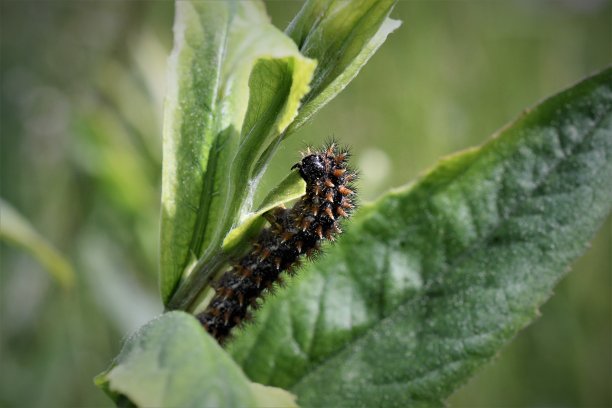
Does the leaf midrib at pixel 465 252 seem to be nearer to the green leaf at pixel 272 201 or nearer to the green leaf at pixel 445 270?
the green leaf at pixel 445 270

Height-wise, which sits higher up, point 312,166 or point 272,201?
point 272,201

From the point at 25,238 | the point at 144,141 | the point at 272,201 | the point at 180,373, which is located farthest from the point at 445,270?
the point at 144,141

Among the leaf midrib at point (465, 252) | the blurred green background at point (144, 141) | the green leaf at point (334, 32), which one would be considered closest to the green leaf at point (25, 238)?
the blurred green background at point (144, 141)

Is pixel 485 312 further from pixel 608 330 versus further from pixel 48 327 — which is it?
pixel 608 330

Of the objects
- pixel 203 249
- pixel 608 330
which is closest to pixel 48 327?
pixel 203 249

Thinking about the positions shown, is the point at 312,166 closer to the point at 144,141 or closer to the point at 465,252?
the point at 465,252

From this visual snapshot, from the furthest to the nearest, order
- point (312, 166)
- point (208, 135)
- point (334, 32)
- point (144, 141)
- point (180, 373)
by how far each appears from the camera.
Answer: point (144, 141)
point (312, 166)
point (208, 135)
point (334, 32)
point (180, 373)

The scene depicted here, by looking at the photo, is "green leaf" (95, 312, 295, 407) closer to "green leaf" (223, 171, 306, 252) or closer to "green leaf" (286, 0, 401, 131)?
"green leaf" (223, 171, 306, 252)
